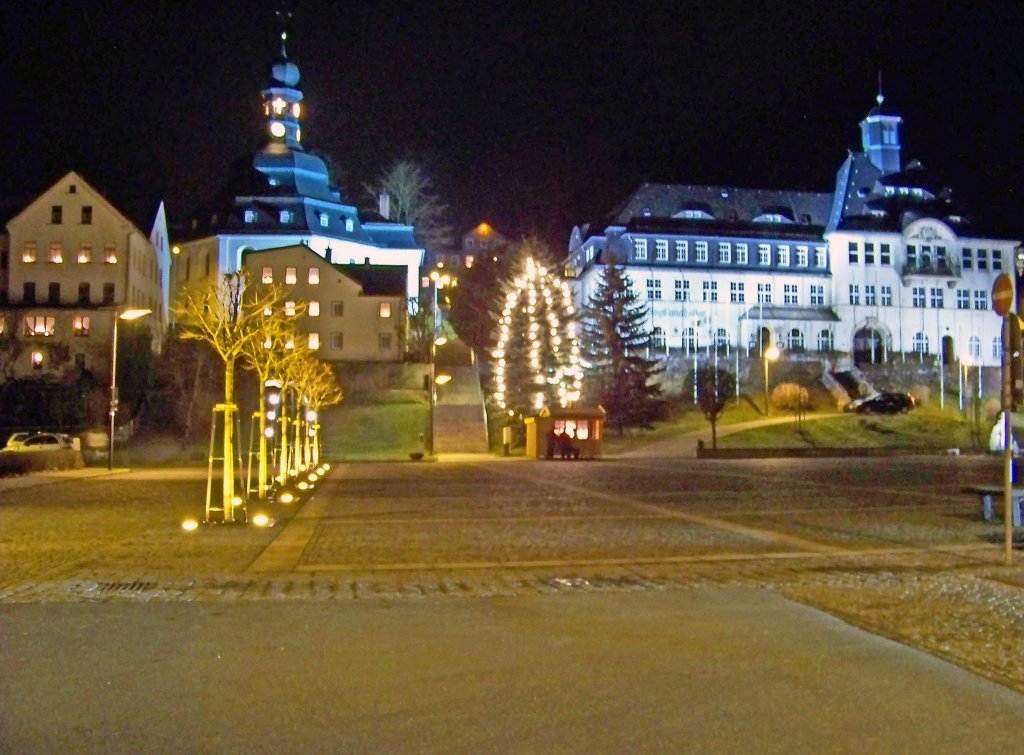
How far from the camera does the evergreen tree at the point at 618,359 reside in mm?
72562

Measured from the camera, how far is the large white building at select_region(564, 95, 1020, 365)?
303 feet

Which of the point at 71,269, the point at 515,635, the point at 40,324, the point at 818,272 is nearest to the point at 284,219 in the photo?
the point at 71,269

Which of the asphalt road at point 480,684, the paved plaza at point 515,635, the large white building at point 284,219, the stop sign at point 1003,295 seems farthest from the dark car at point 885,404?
the asphalt road at point 480,684

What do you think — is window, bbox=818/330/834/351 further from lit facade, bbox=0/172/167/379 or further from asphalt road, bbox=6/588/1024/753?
asphalt road, bbox=6/588/1024/753

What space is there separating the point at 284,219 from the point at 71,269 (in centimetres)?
2613

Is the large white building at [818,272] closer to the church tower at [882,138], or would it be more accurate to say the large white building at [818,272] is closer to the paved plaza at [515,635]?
the church tower at [882,138]

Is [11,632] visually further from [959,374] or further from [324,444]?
[959,374]

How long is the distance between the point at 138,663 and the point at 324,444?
58.6m

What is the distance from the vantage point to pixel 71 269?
250 feet

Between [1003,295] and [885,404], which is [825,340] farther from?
[1003,295]

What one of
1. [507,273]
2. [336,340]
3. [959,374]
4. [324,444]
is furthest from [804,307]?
[324,444]

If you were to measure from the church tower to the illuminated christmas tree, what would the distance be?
47.9m

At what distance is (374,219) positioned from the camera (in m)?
107

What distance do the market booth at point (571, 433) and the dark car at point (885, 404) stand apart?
93.6 feet
